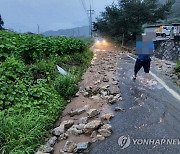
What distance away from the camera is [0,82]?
6000mm

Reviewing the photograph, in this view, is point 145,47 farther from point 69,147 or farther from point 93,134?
point 69,147

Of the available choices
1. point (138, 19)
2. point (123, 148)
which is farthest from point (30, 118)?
point (138, 19)

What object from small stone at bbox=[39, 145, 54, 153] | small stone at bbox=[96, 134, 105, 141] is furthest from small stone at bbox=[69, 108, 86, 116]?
small stone at bbox=[39, 145, 54, 153]

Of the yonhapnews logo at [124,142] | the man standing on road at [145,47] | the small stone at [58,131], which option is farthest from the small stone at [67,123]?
the man standing on road at [145,47]

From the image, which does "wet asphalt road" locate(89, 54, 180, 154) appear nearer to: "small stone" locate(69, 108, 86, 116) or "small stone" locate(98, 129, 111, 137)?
"small stone" locate(98, 129, 111, 137)

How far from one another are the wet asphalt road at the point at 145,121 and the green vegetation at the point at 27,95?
1.25 metres

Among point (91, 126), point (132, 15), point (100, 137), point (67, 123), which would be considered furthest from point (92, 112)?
point (132, 15)

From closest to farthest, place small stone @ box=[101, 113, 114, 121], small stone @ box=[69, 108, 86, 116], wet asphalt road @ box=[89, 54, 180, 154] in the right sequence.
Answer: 1. wet asphalt road @ box=[89, 54, 180, 154]
2. small stone @ box=[101, 113, 114, 121]
3. small stone @ box=[69, 108, 86, 116]

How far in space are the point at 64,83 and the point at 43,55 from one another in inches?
109

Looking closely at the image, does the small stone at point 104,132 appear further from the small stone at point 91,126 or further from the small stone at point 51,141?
the small stone at point 51,141

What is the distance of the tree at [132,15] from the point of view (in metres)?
38.9

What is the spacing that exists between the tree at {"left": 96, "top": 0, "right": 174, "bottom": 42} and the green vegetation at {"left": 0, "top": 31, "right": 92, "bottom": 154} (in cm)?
3104

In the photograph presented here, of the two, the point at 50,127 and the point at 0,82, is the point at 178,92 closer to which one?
the point at 50,127

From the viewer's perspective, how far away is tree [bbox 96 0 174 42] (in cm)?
3891
